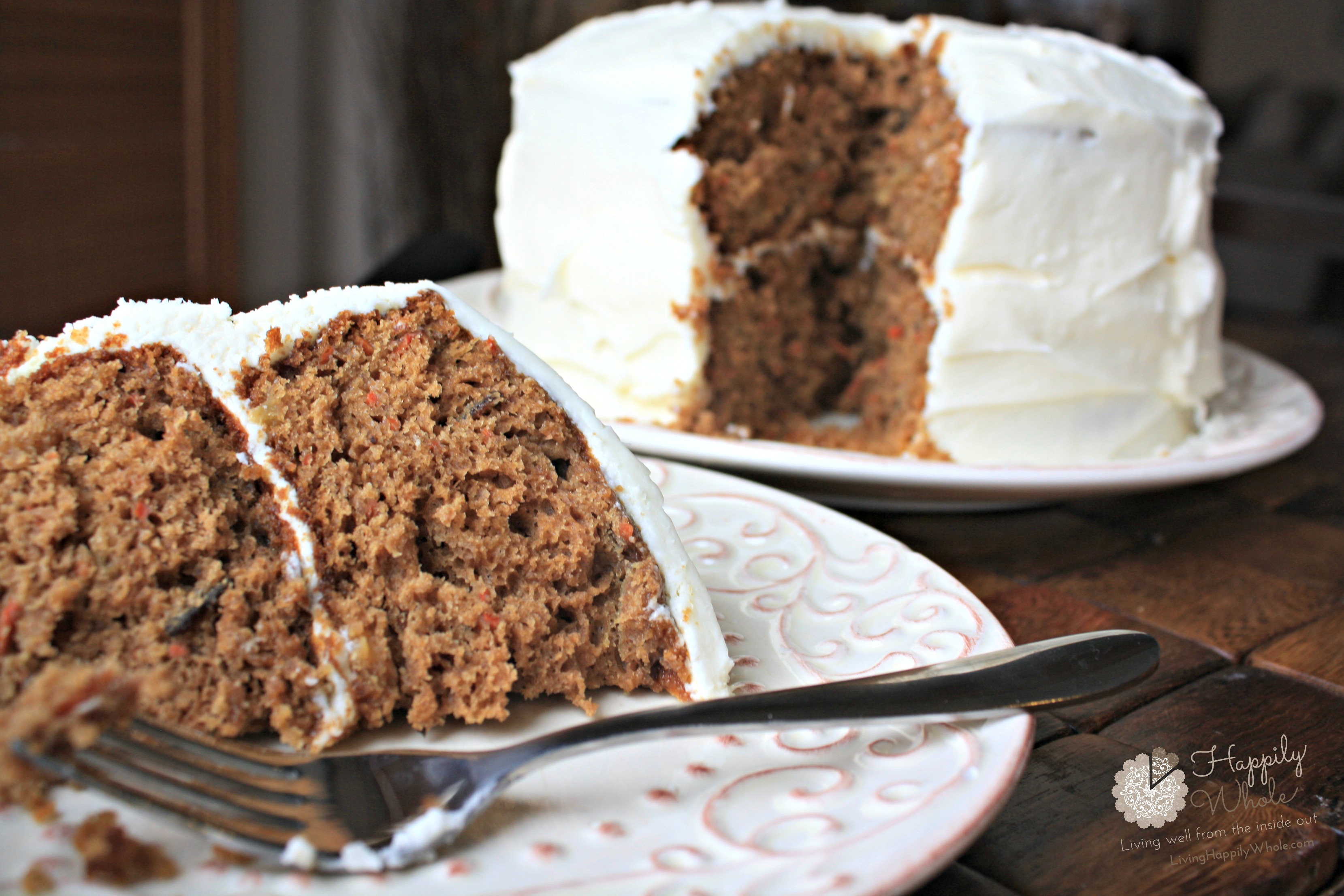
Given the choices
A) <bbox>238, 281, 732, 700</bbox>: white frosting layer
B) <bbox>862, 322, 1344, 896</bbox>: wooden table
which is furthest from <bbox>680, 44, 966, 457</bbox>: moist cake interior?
<bbox>238, 281, 732, 700</bbox>: white frosting layer

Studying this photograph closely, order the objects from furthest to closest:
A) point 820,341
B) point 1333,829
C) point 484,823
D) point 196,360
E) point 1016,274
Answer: point 820,341 < point 1016,274 < point 196,360 < point 1333,829 < point 484,823

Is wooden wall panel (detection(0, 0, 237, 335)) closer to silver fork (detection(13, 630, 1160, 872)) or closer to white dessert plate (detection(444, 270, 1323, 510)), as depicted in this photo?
white dessert plate (detection(444, 270, 1323, 510))

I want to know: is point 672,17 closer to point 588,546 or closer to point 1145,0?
point 588,546

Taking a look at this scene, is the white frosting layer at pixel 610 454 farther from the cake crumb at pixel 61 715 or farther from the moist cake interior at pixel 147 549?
the cake crumb at pixel 61 715

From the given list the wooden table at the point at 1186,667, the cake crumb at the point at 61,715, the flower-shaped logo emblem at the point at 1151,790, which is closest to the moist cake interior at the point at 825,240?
the wooden table at the point at 1186,667

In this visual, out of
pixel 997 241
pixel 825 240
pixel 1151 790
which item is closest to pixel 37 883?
pixel 1151 790

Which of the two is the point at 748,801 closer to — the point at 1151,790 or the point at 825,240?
the point at 1151,790

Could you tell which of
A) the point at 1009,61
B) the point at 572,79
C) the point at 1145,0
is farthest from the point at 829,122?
the point at 1145,0
